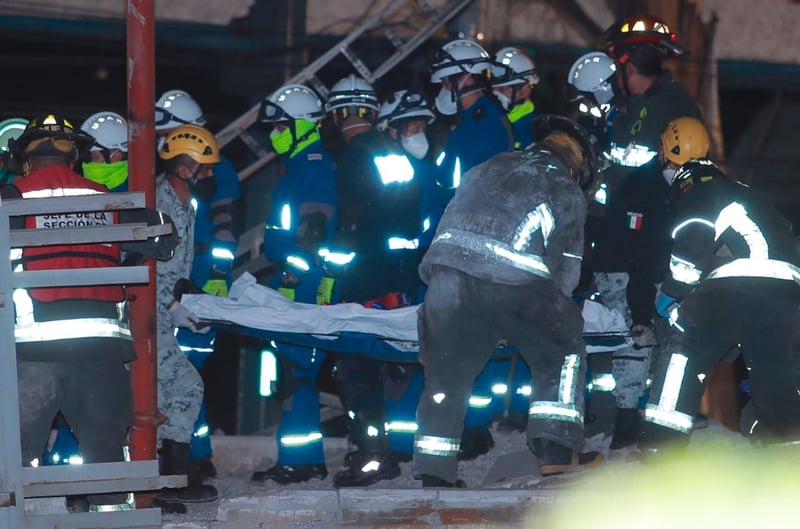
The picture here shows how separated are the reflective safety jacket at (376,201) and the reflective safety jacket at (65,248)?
2108mm

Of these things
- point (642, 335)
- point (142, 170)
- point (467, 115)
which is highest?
point (467, 115)

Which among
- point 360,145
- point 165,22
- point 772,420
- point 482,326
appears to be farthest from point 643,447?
point 165,22

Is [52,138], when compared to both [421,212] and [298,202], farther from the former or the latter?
[421,212]

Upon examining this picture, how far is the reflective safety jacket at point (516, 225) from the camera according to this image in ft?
24.2

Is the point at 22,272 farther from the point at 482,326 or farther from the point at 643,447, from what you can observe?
the point at 643,447

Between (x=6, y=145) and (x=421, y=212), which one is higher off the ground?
(x=6, y=145)

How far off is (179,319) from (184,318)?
4 centimetres

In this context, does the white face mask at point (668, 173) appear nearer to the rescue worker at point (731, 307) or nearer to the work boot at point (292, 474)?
the rescue worker at point (731, 307)

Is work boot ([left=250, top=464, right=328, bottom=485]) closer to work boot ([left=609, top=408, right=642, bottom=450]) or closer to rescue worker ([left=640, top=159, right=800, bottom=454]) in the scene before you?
work boot ([left=609, top=408, right=642, bottom=450])

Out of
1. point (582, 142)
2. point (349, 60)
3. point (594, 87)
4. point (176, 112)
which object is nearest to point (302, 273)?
point (176, 112)


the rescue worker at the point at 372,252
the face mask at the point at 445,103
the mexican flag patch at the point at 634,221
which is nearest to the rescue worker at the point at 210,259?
the rescue worker at the point at 372,252

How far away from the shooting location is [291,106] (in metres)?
9.34

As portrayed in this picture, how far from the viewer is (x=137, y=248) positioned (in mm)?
6902

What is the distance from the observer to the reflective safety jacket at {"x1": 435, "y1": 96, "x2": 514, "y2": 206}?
29.2 ft
